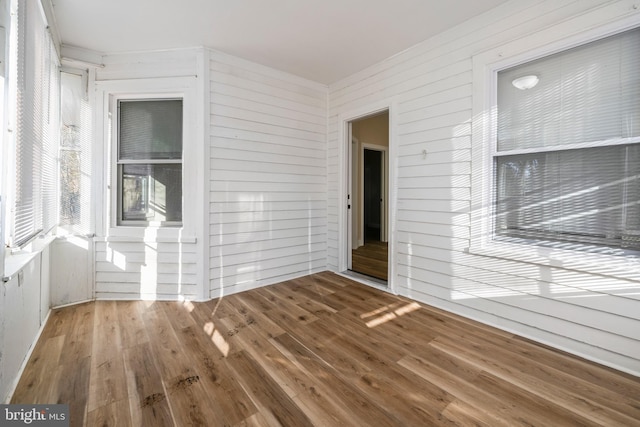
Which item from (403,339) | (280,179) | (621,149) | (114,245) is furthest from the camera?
(280,179)

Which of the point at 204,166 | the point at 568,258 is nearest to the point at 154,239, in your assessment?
the point at 204,166

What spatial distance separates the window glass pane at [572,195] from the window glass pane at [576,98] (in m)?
0.14

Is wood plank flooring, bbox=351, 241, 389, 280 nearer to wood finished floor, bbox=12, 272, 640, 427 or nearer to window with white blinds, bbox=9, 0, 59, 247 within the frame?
wood finished floor, bbox=12, 272, 640, 427

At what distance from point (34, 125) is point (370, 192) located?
19.7ft

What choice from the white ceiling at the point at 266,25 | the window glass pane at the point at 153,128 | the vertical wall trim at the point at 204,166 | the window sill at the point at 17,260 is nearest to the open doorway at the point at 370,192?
the white ceiling at the point at 266,25

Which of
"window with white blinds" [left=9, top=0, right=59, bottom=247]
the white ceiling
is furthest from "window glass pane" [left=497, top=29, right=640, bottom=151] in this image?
"window with white blinds" [left=9, top=0, right=59, bottom=247]

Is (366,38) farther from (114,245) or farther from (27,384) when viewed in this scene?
(27,384)

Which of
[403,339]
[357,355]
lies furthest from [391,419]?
[403,339]

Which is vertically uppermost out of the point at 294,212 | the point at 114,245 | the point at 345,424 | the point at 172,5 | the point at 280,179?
the point at 172,5

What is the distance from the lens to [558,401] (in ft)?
5.21

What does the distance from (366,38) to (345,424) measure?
326 cm

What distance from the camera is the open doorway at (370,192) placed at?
5281 millimetres

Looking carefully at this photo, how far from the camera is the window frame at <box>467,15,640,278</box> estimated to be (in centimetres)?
188

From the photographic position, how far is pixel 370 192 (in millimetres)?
7023
